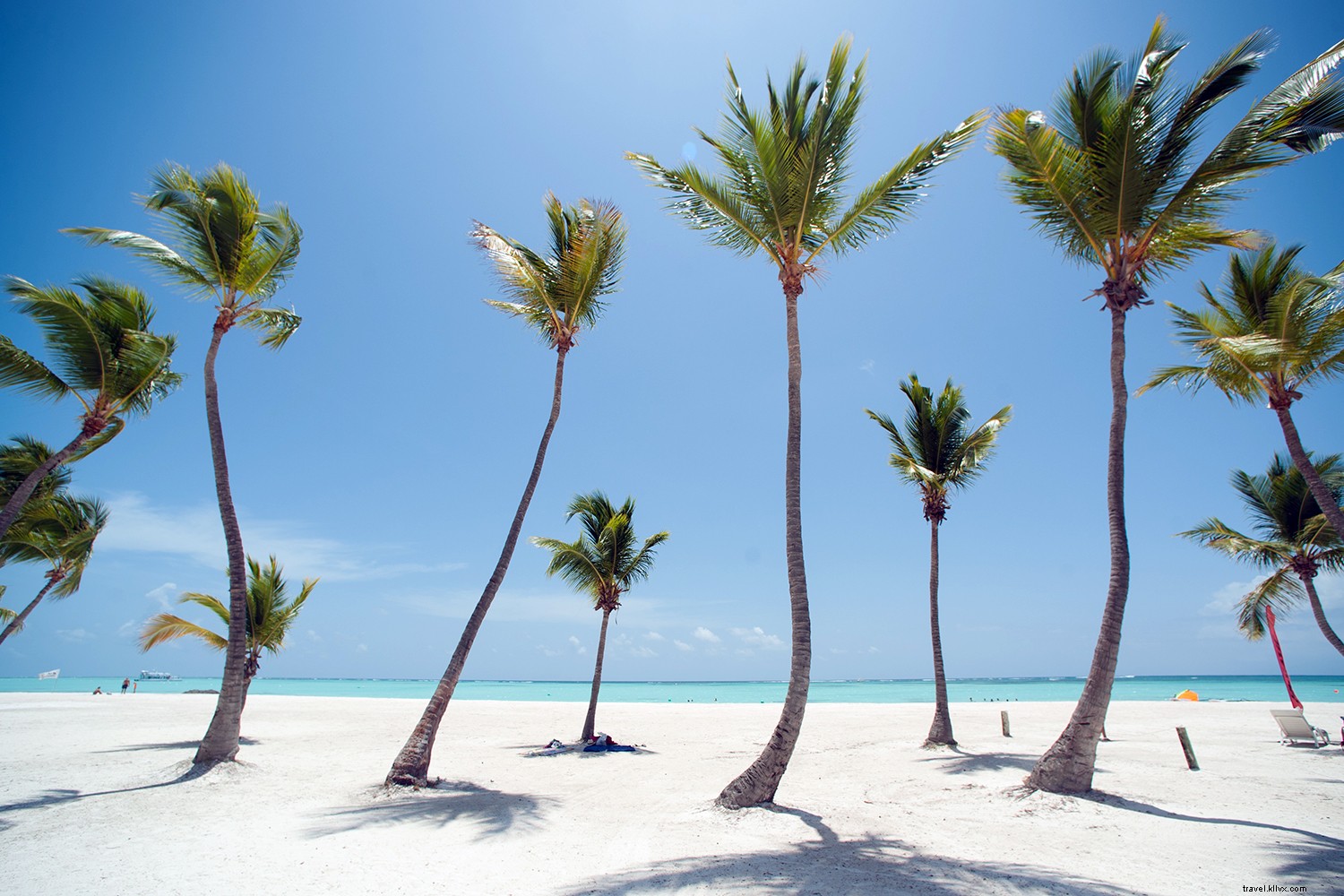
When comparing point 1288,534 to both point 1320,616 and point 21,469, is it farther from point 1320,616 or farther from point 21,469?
point 21,469

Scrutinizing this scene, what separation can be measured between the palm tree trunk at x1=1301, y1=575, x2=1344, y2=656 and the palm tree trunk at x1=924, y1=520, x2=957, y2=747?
8057mm

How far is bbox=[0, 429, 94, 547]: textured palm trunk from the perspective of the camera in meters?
9.77

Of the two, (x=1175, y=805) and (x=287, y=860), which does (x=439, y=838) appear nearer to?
(x=287, y=860)

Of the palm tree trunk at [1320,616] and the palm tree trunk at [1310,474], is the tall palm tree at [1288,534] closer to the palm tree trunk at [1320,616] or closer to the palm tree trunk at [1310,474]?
the palm tree trunk at [1320,616]

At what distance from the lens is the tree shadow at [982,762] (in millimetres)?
11266

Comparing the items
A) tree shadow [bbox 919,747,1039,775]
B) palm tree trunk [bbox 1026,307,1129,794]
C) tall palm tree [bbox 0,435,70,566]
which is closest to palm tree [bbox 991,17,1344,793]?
palm tree trunk [bbox 1026,307,1129,794]

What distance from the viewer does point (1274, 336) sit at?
10203 mm

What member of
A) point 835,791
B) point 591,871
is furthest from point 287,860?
point 835,791

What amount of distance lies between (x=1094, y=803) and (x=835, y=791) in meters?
3.53

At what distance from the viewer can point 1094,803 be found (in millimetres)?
7781

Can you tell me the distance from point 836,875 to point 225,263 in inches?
507

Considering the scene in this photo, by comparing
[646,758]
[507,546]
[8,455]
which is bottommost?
[646,758]

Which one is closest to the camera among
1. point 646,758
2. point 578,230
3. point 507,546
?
point 507,546

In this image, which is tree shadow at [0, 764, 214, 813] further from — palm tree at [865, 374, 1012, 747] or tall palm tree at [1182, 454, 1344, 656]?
tall palm tree at [1182, 454, 1344, 656]
